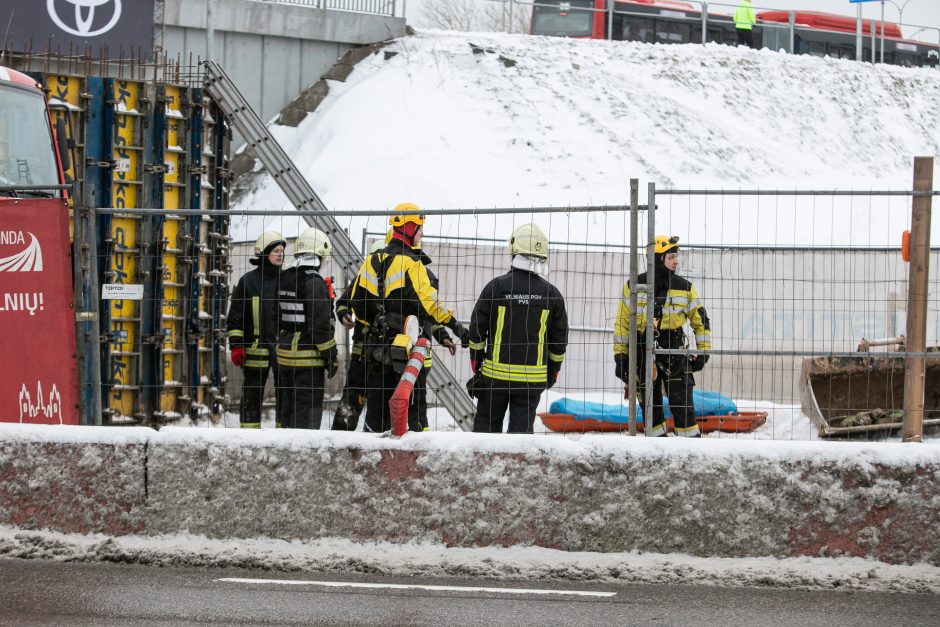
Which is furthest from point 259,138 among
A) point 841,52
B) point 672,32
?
point 841,52

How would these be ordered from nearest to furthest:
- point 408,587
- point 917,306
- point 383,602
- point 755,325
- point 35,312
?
point 383,602 < point 408,587 < point 35,312 < point 917,306 < point 755,325

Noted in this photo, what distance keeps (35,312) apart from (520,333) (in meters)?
3.31

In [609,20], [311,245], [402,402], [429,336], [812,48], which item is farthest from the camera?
[812,48]

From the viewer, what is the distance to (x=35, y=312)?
337 inches

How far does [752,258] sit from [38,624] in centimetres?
1080

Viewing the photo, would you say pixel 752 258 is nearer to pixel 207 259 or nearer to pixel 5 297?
pixel 207 259

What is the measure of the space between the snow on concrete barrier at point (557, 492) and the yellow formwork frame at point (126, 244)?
6.17 meters

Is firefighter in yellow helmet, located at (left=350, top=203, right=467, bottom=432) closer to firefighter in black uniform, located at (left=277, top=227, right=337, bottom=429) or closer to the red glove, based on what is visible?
firefighter in black uniform, located at (left=277, top=227, right=337, bottom=429)

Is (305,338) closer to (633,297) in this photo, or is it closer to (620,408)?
(633,297)

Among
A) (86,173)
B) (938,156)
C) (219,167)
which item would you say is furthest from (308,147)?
(938,156)

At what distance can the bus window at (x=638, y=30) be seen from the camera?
36.6 metres

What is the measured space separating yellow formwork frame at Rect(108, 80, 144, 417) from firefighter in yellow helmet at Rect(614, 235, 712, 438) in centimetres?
526

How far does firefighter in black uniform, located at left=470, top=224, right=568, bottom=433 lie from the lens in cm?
900

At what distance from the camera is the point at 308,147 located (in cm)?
2691
